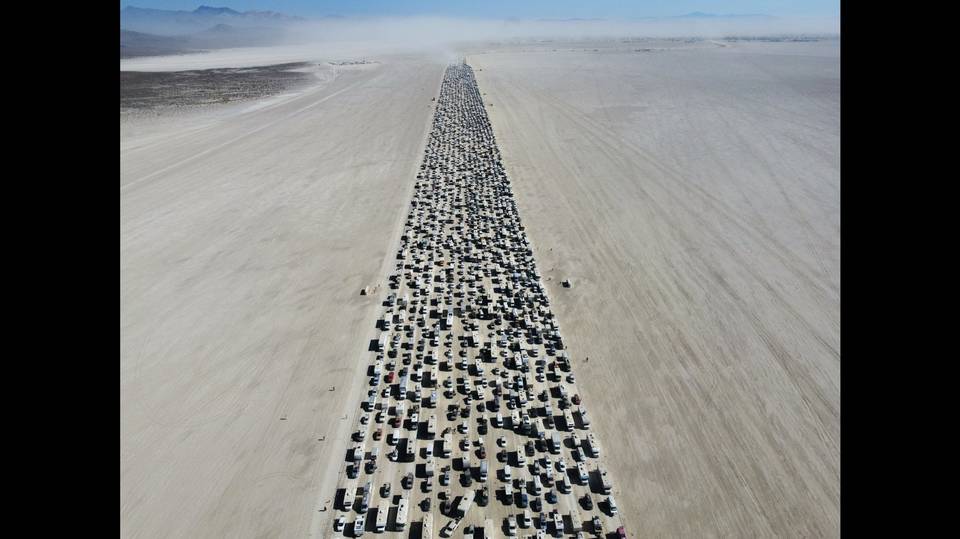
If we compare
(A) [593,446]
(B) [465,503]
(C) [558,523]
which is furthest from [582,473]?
(B) [465,503]

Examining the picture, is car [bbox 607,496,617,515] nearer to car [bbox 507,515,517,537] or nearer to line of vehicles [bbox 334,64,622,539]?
line of vehicles [bbox 334,64,622,539]

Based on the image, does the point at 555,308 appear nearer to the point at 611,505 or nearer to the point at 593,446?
the point at 593,446

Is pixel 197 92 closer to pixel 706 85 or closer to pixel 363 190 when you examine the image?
pixel 363 190

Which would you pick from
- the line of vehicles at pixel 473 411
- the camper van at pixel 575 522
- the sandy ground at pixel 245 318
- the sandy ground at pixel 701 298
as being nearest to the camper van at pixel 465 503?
the line of vehicles at pixel 473 411

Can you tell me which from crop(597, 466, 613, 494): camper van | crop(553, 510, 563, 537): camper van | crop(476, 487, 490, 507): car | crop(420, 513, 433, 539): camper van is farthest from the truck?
crop(597, 466, 613, 494): camper van
